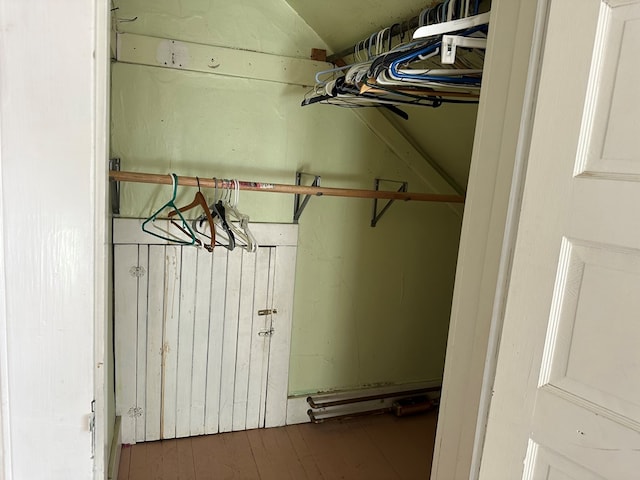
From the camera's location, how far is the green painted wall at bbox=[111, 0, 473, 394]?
6.07 feet

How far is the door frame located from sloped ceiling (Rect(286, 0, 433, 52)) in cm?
59

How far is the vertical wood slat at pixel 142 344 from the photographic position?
1935 mm

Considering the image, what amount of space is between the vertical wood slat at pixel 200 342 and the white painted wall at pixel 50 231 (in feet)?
4.37

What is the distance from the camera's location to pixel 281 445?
2176 mm

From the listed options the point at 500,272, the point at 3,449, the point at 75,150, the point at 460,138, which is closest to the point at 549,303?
the point at 500,272

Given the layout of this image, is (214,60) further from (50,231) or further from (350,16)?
(50,231)

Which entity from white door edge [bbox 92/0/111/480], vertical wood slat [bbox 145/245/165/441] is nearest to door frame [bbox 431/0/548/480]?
white door edge [bbox 92/0/111/480]

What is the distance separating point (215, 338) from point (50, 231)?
1.55 metres

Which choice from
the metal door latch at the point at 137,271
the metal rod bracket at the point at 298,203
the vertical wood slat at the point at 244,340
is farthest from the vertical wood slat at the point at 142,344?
the metal rod bracket at the point at 298,203

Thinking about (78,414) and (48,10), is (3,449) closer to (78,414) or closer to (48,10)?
(78,414)

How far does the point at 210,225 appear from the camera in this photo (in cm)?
172

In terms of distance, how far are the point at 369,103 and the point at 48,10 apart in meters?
1.23

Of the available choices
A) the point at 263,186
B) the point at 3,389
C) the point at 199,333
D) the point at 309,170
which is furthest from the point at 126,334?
the point at 3,389

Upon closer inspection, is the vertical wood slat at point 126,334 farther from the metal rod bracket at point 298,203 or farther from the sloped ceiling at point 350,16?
the sloped ceiling at point 350,16
